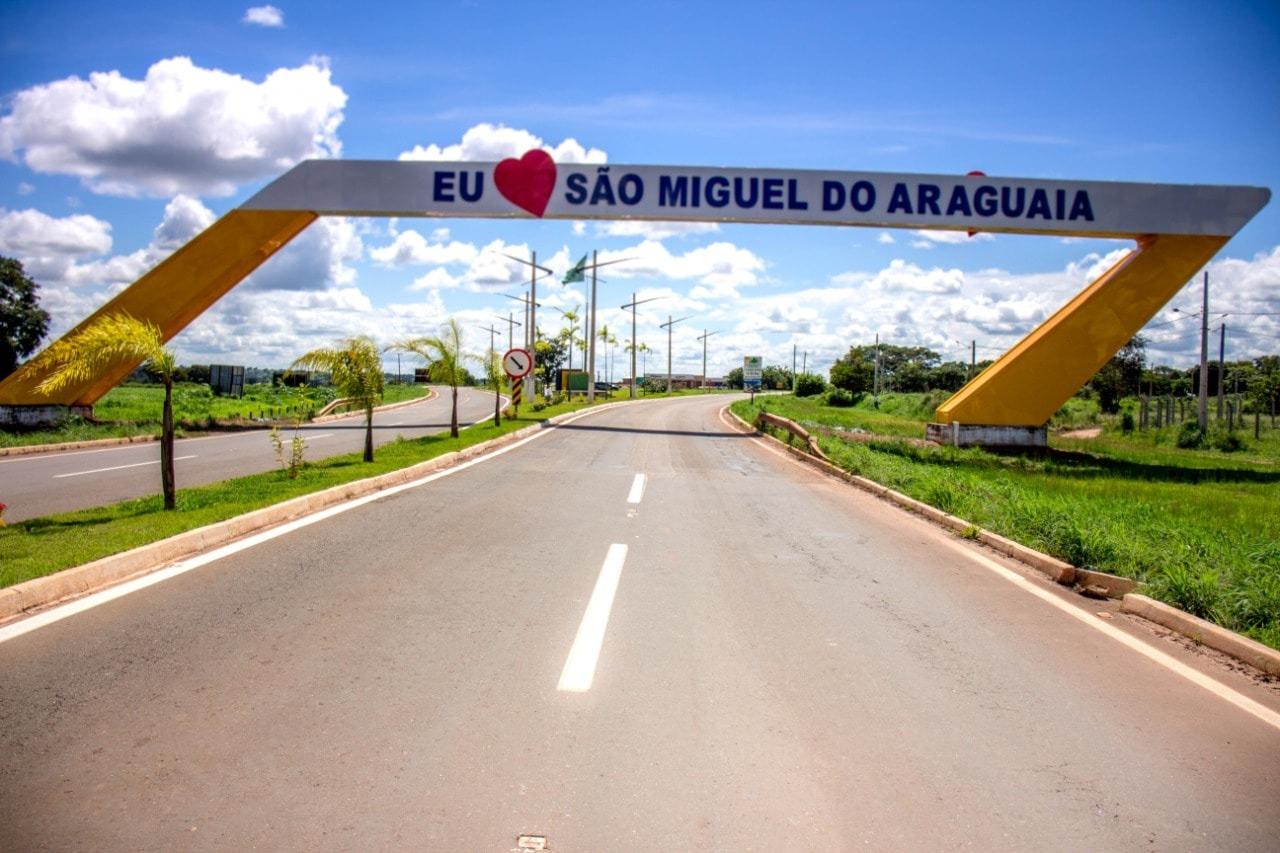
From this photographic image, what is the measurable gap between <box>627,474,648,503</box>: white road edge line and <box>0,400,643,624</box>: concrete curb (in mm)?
3862

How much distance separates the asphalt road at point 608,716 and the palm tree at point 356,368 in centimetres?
904

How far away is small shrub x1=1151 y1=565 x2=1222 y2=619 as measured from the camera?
6703 mm

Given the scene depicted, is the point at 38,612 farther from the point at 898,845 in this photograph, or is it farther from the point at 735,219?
the point at 735,219

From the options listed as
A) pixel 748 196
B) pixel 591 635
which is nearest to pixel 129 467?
pixel 591 635

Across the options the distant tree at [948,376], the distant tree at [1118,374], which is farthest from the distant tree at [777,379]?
the distant tree at [1118,374]

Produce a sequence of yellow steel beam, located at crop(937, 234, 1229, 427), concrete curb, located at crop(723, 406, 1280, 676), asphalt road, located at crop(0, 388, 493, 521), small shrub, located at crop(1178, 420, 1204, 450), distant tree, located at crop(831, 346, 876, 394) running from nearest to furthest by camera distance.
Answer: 1. concrete curb, located at crop(723, 406, 1280, 676)
2. asphalt road, located at crop(0, 388, 493, 521)
3. yellow steel beam, located at crop(937, 234, 1229, 427)
4. small shrub, located at crop(1178, 420, 1204, 450)
5. distant tree, located at crop(831, 346, 876, 394)

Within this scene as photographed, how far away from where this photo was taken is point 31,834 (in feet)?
10.3

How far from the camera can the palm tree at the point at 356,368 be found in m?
16.6

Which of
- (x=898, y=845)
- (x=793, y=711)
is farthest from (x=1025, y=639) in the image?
(x=898, y=845)

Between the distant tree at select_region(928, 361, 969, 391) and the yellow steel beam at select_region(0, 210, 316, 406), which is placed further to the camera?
the distant tree at select_region(928, 361, 969, 391)

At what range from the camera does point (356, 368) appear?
16875 mm

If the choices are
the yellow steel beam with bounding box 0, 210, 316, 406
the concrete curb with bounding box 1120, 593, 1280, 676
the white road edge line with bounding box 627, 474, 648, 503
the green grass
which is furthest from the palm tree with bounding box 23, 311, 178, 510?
the yellow steel beam with bounding box 0, 210, 316, 406

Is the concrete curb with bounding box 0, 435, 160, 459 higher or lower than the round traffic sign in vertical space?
lower

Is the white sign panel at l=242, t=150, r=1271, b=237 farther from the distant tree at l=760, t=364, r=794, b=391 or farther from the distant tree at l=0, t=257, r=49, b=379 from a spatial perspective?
the distant tree at l=760, t=364, r=794, b=391
